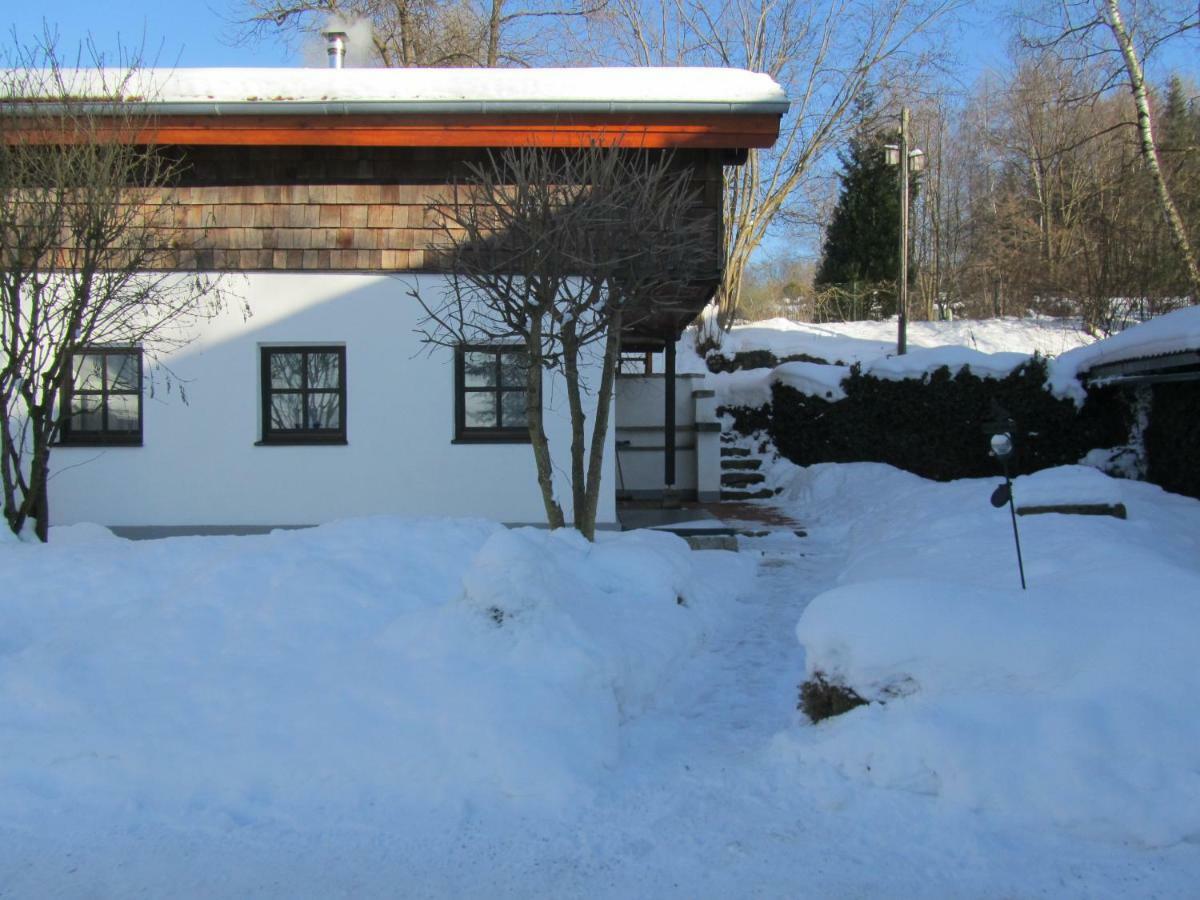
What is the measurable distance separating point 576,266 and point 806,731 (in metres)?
3.80

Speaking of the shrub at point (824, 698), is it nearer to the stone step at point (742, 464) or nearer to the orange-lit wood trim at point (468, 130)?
the orange-lit wood trim at point (468, 130)

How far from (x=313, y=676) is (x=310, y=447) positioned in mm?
5194

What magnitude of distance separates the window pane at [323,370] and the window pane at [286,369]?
0.12 metres

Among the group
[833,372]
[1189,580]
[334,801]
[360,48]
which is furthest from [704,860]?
[360,48]

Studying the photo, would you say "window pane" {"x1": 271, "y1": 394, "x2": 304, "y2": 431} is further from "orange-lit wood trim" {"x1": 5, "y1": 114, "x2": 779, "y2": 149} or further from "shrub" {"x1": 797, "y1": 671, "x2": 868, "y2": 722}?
"shrub" {"x1": 797, "y1": 671, "x2": 868, "y2": 722}

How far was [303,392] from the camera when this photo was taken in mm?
9344

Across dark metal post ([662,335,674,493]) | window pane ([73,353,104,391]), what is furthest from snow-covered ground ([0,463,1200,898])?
dark metal post ([662,335,674,493])

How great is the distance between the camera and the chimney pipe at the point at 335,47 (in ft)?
35.8

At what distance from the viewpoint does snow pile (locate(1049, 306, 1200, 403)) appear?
9.86 metres

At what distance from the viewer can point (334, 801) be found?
3641 millimetres

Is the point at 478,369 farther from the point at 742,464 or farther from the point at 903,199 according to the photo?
the point at 903,199

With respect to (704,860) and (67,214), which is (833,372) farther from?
(704,860)

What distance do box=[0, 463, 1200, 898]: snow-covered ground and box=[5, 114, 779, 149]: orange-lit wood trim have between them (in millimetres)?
4892

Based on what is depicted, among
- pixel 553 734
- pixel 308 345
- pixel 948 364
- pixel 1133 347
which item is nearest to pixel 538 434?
pixel 553 734
